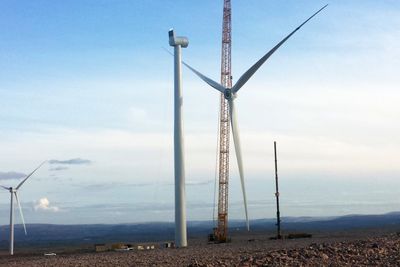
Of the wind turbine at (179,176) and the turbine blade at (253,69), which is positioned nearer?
the turbine blade at (253,69)

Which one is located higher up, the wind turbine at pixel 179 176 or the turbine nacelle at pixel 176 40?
the turbine nacelle at pixel 176 40

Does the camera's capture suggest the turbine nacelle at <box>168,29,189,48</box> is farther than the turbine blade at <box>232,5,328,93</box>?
Yes

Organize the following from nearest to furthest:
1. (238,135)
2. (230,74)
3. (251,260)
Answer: (251,260) < (238,135) < (230,74)

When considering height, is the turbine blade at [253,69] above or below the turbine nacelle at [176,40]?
below

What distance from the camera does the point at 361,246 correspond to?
108 ft

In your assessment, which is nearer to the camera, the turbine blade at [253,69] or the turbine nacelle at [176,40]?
the turbine blade at [253,69]

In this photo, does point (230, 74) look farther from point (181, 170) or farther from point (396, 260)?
point (396, 260)

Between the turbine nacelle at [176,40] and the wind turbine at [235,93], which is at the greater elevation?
the turbine nacelle at [176,40]

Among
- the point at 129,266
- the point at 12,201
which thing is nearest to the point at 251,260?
the point at 129,266

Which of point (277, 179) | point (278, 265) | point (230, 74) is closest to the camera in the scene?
point (278, 265)

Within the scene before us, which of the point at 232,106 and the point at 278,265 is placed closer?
the point at 278,265

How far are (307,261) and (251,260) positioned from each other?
8.13ft

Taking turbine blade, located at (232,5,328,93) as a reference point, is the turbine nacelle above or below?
above

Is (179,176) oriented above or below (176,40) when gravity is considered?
below
